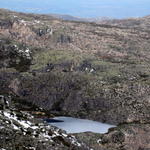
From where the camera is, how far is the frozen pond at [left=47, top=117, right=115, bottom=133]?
3388 inches

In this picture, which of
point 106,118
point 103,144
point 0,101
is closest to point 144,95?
point 106,118

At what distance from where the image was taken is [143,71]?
449 ft

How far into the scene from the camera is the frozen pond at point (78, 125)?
86.1 meters

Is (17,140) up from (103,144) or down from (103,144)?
up

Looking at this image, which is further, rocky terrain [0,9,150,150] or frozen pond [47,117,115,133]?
frozen pond [47,117,115,133]

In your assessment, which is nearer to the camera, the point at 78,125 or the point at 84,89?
the point at 78,125

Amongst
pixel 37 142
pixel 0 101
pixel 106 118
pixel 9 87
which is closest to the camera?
pixel 37 142

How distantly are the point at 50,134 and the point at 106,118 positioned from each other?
55.5m

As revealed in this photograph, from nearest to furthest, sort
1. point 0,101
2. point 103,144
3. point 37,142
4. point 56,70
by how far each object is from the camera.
→ point 37,142 < point 0,101 < point 103,144 < point 56,70

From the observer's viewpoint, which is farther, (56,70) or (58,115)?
(56,70)

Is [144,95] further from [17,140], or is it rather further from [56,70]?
[17,140]

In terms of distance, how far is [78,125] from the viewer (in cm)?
9188

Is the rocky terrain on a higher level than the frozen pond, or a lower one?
higher

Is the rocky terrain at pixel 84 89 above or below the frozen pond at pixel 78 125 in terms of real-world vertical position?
above
